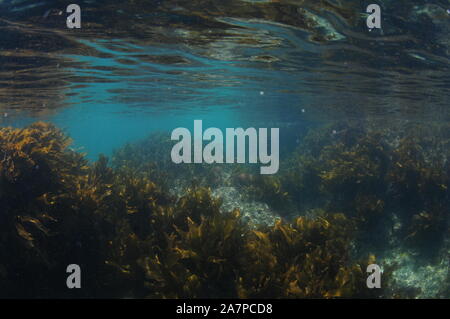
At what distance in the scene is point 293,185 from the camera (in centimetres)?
1306

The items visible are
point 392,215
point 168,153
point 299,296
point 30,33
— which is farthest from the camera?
point 168,153

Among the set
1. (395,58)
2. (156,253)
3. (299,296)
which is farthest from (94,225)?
(395,58)

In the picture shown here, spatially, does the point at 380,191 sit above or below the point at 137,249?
above

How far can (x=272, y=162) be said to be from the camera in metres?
21.1

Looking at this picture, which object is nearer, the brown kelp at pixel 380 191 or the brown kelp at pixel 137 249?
the brown kelp at pixel 137 249

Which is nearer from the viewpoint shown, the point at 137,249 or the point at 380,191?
Result: the point at 137,249

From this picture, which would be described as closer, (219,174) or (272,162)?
(219,174)

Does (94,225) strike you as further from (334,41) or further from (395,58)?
(395,58)

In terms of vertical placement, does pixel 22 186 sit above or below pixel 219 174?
above

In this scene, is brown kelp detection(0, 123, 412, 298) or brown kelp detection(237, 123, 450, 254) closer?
brown kelp detection(0, 123, 412, 298)

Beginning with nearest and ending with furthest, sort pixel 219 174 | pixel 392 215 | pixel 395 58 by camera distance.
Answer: pixel 392 215, pixel 395 58, pixel 219 174

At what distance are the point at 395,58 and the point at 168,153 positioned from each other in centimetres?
1384
